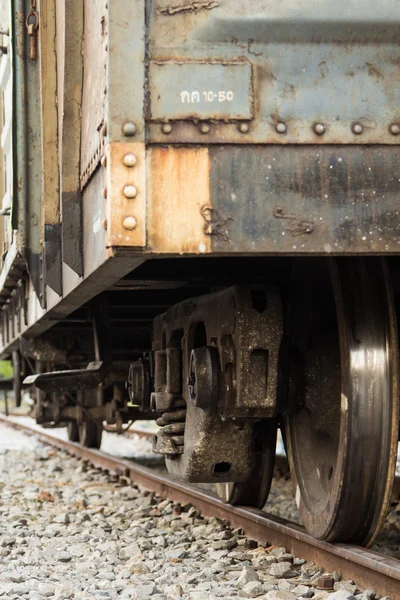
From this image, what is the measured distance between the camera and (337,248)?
3.02m

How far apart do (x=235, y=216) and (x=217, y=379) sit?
1.34 m

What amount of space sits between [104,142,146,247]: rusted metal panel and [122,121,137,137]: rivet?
0.03 m

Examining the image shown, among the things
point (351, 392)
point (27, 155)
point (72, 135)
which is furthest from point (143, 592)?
point (27, 155)

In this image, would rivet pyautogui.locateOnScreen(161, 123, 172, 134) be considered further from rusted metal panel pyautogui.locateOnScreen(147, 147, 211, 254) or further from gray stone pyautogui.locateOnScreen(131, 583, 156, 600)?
gray stone pyautogui.locateOnScreen(131, 583, 156, 600)

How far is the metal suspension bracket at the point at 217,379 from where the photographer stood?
13.2 ft

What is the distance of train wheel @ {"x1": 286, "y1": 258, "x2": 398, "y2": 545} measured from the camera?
12.8 ft

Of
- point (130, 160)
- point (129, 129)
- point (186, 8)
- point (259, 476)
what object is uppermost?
point (186, 8)

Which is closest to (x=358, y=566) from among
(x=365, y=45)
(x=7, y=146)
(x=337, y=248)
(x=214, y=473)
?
(x=214, y=473)

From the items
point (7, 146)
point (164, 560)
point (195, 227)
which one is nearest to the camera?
point (195, 227)

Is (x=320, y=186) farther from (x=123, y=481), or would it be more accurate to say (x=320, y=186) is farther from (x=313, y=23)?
(x=123, y=481)

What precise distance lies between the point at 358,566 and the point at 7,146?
4.14 m

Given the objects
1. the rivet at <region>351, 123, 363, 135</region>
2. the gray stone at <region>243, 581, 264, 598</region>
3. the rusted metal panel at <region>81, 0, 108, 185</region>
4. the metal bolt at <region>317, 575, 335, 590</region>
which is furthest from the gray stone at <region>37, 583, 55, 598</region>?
the rivet at <region>351, 123, 363, 135</region>

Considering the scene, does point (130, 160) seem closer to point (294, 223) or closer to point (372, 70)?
point (294, 223)

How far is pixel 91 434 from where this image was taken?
10.6m
